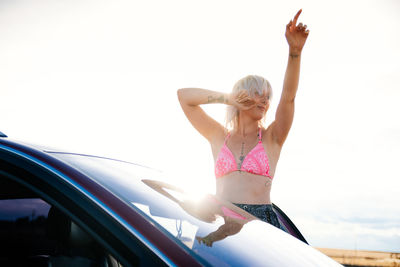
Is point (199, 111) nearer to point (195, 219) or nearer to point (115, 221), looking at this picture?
point (195, 219)

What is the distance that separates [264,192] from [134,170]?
5.07 ft

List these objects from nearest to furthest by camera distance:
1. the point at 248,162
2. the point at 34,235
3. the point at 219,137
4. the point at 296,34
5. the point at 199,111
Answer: the point at 34,235 < the point at 296,34 < the point at 248,162 < the point at 219,137 < the point at 199,111

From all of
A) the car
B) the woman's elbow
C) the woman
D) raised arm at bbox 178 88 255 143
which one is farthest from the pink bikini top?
the car

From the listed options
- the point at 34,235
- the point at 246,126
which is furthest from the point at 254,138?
the point at 34,235

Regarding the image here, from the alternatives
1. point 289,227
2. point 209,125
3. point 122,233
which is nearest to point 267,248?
point 122,233

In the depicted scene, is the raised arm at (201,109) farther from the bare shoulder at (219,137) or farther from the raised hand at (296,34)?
the raised hand at (296,34)

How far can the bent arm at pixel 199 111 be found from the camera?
3.63m

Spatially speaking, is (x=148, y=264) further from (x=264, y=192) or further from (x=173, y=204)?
(x=264, y=192)

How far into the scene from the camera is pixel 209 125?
369cm

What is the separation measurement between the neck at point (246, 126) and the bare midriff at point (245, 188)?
16.1 inches

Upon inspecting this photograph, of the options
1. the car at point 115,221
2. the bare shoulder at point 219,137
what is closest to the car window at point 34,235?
the car at point 115,221

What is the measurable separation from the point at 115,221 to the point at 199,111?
2.58 metres

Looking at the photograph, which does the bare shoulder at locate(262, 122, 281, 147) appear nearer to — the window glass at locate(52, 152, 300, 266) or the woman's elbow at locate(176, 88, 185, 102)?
the woman's elbow at locate(176, 88, 185, 102)

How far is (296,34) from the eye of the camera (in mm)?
3135
